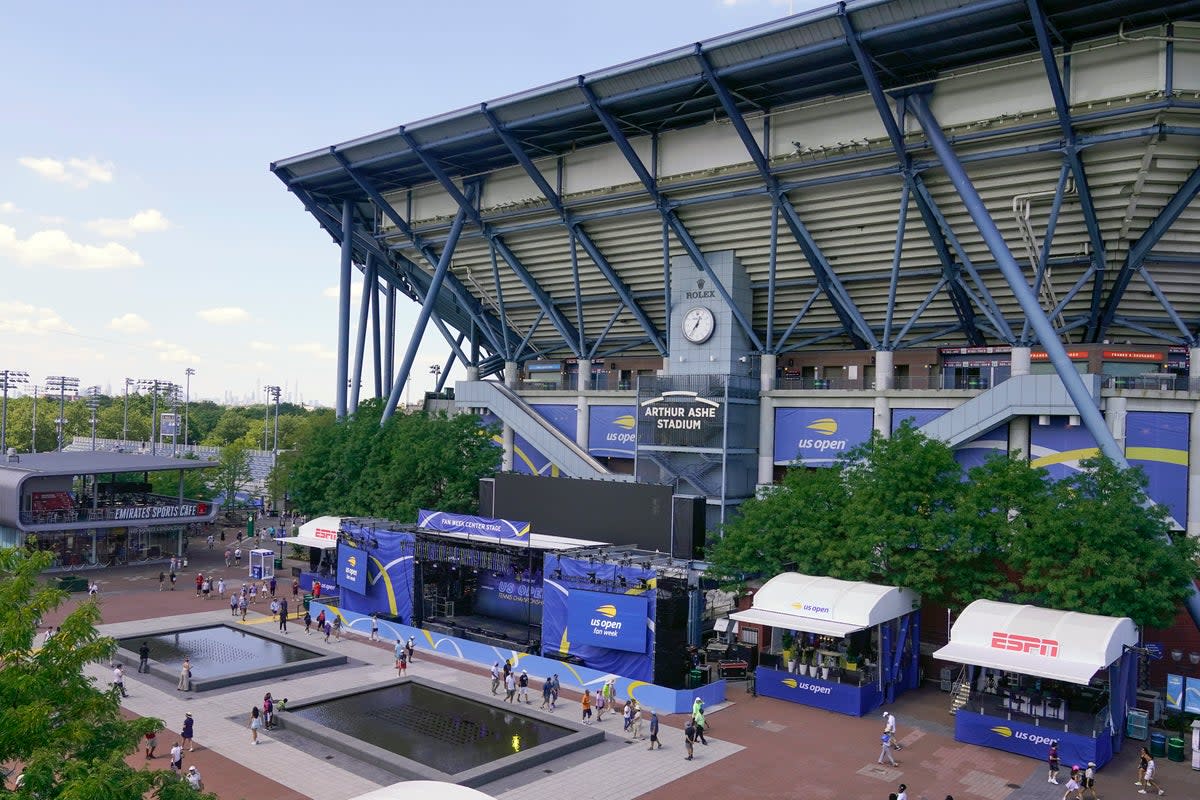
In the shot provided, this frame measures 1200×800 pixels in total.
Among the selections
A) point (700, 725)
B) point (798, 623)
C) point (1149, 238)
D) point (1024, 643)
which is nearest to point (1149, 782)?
point (1024, 643)

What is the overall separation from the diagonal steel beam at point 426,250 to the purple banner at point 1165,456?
3673 centimetres

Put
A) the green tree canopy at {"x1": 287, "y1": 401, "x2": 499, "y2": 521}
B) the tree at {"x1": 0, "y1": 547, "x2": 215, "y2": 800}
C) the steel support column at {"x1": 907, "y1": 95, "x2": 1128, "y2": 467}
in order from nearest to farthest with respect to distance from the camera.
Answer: the tree at {"x1": 0, "y1": 547, "x2": 215, "y2": 800}, the steel support column at {"x1": 907, "y1": 95, "x2": 1128, "y2": 467}, the green tree canopy at {"x1": 287, "y1": 401, "x2": 499, "y2": 521}

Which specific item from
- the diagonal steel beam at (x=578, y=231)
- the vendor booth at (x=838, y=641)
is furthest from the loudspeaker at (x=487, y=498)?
the vendor booth at (x=838, y=641)

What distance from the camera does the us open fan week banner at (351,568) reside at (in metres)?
42.3

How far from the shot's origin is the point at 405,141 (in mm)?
50469

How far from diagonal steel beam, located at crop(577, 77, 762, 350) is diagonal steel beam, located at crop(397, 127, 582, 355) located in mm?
9776

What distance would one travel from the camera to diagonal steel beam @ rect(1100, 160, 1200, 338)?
35344 mm

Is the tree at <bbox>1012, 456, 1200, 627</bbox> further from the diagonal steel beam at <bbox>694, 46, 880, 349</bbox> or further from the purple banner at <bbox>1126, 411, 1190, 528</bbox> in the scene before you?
the diagonal steel beam at <bbox>694, 46, 880, 349</bbox>

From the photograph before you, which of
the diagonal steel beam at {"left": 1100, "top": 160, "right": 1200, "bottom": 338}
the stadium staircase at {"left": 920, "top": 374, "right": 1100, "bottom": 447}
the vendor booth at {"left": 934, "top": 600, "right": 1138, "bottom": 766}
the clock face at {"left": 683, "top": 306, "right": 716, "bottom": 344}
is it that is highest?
the diagonal steel beam at {"left": 1100, "top": 160, "right": 1200, "bottom": 338}

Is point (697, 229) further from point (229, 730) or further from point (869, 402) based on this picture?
point (229, 730)

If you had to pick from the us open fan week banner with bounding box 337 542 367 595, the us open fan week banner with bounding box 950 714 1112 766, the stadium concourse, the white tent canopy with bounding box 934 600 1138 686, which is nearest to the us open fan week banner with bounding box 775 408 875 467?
the stadium concourse

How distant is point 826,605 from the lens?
30453 mm

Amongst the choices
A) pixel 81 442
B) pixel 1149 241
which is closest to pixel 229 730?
pixel 1149 241

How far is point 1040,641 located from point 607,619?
1401cm
